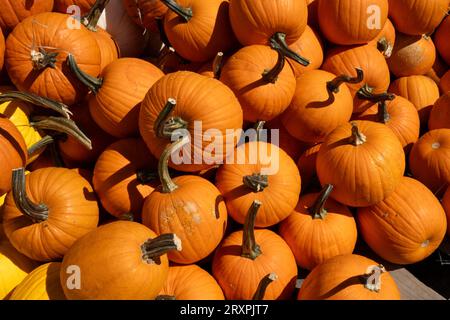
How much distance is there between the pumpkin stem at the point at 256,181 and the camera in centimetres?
209

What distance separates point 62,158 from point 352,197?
1727mm

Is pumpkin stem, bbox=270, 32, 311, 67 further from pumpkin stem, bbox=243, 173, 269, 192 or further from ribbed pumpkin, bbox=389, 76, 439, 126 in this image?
ribbed pumpkin, bbox=389, 76, 439, 126

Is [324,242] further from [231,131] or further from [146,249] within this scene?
[146,249]

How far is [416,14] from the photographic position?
3.01m

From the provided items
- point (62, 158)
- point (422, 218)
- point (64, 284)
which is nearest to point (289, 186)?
point (422, 218)

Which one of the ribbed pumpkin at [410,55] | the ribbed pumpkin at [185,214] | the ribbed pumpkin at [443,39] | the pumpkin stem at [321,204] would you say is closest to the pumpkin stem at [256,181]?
the ribbed pumpkin at [185,214]

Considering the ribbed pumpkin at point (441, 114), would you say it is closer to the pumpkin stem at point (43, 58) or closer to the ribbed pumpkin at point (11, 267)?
the pumpkin stem at point (43, 58)

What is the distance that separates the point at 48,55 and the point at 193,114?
0.95 meters

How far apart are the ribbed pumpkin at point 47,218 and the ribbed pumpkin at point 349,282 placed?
1166 millimetres

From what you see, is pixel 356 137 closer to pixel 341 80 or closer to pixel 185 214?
pixel 341 80

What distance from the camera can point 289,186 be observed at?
2.19 meters

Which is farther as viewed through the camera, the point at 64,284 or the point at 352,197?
the point at 352,197
